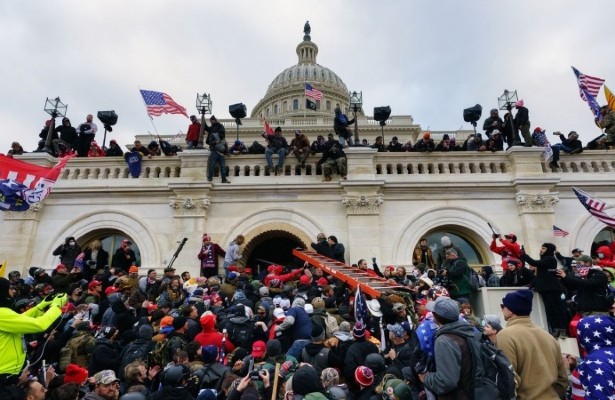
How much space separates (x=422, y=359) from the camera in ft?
13.6

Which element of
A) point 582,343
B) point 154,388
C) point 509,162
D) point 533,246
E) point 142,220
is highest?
point 509,162

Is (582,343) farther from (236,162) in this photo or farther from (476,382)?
(236,162)

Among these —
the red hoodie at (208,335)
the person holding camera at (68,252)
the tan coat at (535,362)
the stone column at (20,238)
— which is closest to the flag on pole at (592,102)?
the tan coat at (535,362)

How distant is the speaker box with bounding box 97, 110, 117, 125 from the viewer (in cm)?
1708

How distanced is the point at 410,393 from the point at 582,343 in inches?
71.7

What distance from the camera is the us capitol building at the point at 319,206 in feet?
43.5

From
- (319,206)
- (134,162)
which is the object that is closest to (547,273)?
(319,206)

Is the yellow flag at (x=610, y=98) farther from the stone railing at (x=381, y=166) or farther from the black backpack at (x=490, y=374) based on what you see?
the black backpack at (x=490, y=374)

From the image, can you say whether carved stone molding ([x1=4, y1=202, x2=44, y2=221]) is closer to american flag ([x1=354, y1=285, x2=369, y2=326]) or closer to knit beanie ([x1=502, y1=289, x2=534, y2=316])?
american flag ([x1=354, y1=285, x2=369, y2=326])

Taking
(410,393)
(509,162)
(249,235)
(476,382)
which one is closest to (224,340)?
(410,393)

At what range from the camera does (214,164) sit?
14.2 metres

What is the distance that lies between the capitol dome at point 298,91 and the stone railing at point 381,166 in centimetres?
6189

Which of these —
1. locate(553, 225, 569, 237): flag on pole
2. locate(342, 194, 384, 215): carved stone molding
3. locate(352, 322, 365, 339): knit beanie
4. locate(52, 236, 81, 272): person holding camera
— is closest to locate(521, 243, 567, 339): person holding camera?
locate(352, 322, 365, 339): knit beanie

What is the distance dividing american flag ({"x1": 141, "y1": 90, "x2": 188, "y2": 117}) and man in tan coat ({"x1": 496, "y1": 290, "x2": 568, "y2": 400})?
14863mm
